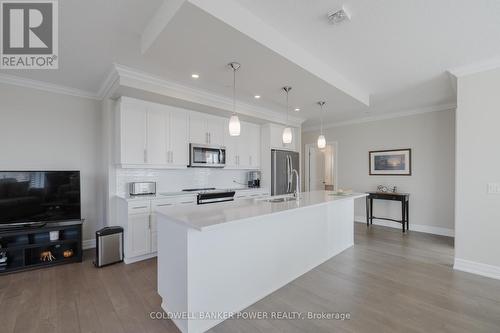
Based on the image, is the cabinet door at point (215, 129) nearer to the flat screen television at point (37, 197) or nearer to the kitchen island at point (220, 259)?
the flat screen television at point (37, 197)

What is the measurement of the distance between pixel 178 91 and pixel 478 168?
14.1ft

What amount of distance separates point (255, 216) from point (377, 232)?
3.98m

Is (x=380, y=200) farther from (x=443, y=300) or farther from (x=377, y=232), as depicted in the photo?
(x=443, y=300)

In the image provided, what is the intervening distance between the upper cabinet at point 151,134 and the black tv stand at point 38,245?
4.08 feet

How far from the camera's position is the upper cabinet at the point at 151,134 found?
337 cm

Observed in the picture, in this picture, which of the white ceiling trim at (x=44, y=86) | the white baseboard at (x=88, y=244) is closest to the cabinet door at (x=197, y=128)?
the white ceiling trim at (x=44, y=86)

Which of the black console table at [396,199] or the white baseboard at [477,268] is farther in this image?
the black console table at [396,199]

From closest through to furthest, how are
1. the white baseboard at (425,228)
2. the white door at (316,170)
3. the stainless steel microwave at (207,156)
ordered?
the stainless steel microwave at (207,156)
the white baseboard at (425,228)
the white door at (316,170)

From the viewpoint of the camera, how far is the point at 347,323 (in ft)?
6.43

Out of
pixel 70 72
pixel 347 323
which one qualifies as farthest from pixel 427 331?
pixel 70 72

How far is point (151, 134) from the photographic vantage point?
3.62 meters

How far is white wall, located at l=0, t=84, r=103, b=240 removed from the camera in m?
3.32

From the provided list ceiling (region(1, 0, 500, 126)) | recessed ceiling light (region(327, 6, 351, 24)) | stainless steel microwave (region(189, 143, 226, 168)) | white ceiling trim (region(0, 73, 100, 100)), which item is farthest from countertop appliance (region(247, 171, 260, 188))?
recessed ceiling light (region(327, 6, 351, 24))

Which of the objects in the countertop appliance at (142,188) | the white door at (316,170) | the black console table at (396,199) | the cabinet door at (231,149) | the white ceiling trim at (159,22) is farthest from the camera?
the white door at (316,170)
